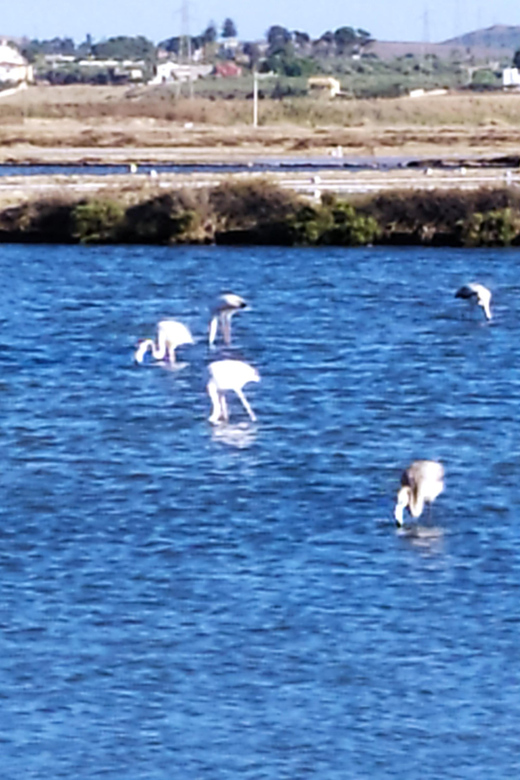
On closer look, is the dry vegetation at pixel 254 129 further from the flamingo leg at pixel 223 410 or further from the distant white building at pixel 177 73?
the flamingo leg at pixel 223 410

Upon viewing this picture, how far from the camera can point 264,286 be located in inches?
1276

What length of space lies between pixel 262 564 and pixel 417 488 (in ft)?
5.26

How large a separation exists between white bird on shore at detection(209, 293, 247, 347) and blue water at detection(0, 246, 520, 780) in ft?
0.91

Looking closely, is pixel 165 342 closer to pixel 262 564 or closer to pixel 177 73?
pixel 262 564

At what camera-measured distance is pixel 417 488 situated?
1522cm

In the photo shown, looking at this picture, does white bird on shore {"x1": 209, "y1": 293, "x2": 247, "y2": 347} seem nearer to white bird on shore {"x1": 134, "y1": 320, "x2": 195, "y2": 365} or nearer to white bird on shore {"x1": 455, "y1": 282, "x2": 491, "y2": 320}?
white bird on shore {"x1": 134, "y1": 320, "x2": 195, "y2": 365}

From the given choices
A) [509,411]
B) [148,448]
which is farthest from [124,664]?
[509,411]

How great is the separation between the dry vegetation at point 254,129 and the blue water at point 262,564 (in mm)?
44782

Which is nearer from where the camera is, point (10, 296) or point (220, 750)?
point (220, 750)

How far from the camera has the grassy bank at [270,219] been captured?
36906mm

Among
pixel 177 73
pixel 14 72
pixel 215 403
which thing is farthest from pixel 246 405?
pixel 14 72

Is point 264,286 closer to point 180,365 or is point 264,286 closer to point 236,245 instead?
point 236,245

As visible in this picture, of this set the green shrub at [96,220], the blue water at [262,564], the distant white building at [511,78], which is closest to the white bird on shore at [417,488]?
the blue water at [262,564]

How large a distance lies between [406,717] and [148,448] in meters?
8.08
